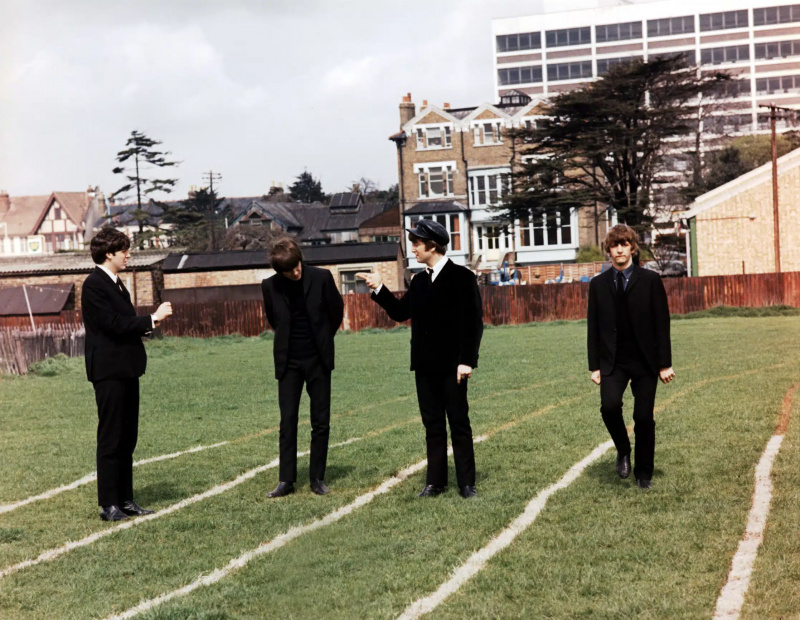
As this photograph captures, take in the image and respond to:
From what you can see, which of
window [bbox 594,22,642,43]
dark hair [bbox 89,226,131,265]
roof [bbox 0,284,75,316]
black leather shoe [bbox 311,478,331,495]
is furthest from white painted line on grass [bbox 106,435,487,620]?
window [bbox 594,22,642,43]

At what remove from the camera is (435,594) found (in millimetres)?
5641

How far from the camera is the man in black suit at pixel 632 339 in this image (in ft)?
27.2

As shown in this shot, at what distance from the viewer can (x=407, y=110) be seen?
82312 mm

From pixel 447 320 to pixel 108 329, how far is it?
8.47 feet

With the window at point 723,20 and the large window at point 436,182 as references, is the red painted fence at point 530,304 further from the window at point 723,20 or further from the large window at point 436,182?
the window at point 723,20

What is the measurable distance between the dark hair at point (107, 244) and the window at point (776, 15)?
5101 inches

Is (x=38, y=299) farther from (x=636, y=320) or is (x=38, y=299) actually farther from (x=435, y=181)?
(x=636, y=320)

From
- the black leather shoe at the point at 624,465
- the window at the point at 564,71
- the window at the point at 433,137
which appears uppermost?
the window at the point at 564,71

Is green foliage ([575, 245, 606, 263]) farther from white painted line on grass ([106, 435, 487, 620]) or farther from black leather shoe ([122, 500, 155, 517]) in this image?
black leather shoe ([122, 500, 155, 517])

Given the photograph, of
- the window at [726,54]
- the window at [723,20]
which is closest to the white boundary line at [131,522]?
the window at [726,54]

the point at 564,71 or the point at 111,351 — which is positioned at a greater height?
the point at 564,71

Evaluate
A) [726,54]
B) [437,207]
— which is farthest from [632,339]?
[726,54]

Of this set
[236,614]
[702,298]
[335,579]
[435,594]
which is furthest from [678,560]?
[702,298]

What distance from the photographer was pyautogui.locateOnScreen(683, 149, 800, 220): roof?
49719 millimetres
